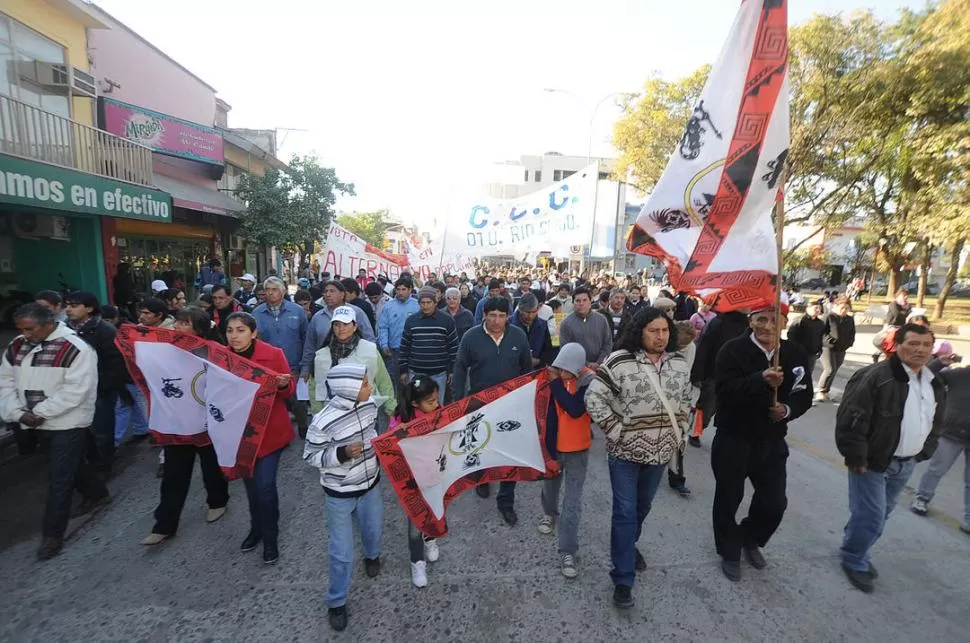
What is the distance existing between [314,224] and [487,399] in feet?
56.2

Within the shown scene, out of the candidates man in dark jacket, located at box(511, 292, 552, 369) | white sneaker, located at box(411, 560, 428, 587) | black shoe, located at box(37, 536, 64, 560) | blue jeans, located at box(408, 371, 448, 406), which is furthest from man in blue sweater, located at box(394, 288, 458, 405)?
black shoe, located at box(37, 536, 64, 560)

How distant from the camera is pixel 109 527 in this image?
3.96m

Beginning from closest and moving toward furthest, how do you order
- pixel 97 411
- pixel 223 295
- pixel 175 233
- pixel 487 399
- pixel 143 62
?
pixel 487 399, pixel 97 411, pixel 223 295, pixel 143 62, pixel 175 233

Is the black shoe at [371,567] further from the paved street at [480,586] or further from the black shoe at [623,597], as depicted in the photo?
the black shoe at [623,597]

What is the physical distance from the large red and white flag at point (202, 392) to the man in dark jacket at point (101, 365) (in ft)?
3.07

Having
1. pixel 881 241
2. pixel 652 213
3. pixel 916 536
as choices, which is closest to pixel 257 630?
pixel 652 213

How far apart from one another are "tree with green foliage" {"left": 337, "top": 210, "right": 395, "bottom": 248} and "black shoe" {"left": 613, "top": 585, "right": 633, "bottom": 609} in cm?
5928

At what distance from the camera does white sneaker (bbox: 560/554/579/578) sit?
337 cm

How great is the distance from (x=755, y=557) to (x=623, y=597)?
3.93ft

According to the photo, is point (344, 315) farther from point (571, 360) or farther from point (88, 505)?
point (88, 505)

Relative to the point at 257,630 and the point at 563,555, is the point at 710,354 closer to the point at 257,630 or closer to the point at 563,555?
the point at 563,555

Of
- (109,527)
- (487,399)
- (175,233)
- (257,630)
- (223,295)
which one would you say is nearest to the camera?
(257,630)

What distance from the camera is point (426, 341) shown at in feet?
A: 17.2

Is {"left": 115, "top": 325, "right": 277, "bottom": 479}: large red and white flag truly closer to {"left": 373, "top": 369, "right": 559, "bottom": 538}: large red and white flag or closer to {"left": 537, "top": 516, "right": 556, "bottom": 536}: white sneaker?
{"left": 373, "top": 369, "right": 559, "bottom": 538}: large red and white flag
